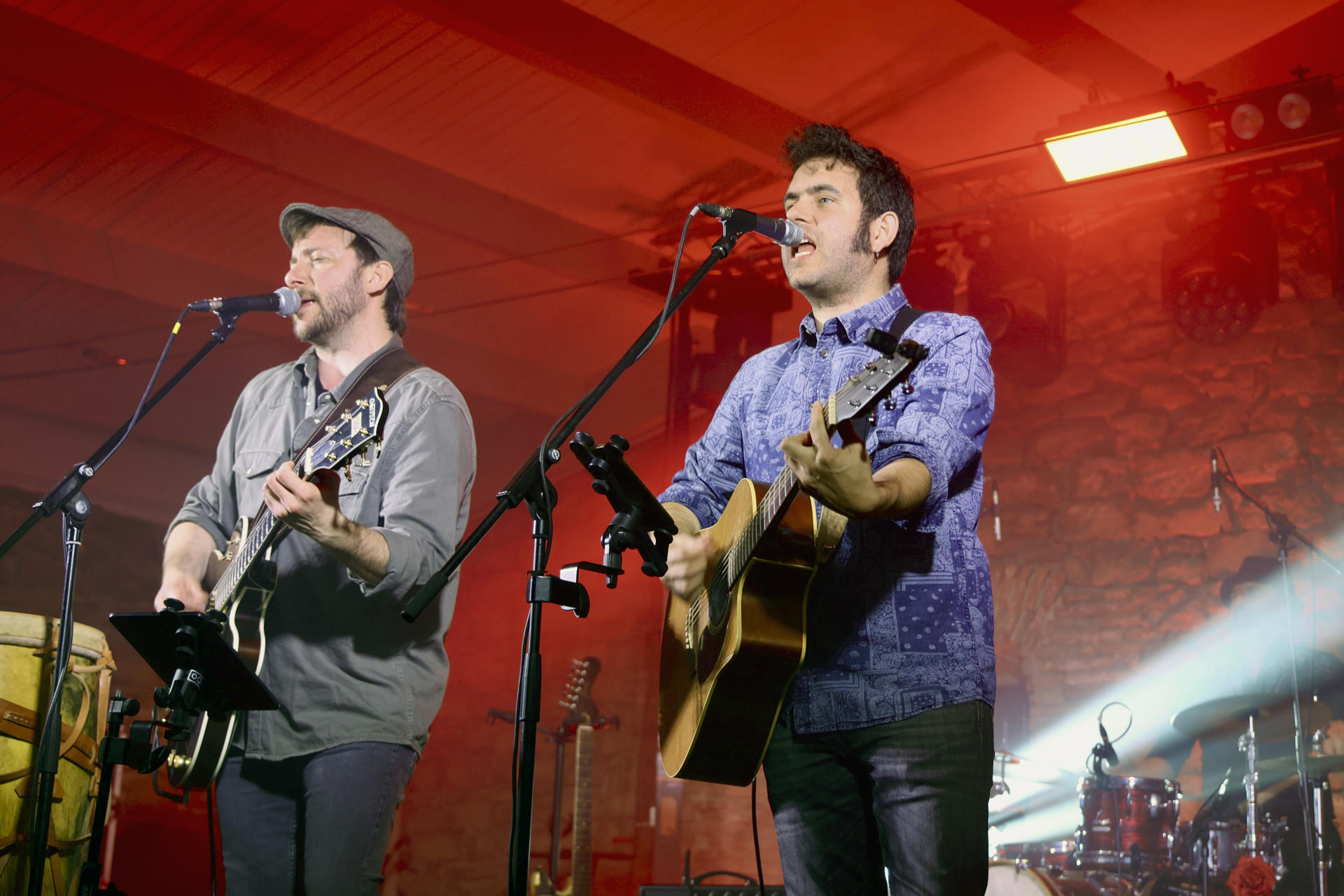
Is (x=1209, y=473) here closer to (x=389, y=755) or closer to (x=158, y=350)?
(x=389, y=755)

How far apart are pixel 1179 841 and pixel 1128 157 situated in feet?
12.9

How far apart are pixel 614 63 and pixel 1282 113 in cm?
388

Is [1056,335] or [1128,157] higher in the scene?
[1128,157]

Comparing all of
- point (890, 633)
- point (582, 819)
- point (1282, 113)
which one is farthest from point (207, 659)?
point (1282, 113)

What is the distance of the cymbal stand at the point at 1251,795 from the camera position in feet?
18.1

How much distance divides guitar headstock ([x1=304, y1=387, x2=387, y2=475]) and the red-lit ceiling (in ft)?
14.9

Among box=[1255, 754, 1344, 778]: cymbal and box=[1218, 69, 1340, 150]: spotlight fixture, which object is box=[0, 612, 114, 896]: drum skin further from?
box=[1218, 69, 1340, 150]: spotlight fixture

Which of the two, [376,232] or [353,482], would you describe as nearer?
[353,482]

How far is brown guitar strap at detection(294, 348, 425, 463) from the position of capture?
258cm

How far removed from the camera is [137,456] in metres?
9.83

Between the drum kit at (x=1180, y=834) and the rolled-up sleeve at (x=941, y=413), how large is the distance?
12.4 ft

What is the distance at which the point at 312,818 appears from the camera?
224 cm

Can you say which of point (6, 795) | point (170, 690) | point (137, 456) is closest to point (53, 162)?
point (137, 456)

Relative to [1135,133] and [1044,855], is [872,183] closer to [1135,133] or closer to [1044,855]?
[1044,855]
